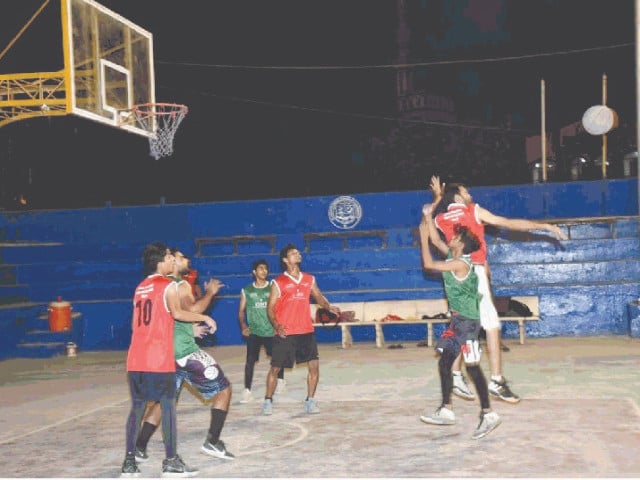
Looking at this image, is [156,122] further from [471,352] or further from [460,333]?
[471,352]

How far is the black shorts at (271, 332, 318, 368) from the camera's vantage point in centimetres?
1057

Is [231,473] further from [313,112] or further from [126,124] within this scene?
[313,112]

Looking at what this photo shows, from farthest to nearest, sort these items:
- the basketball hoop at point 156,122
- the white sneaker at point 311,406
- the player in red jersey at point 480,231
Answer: the basketball hoop at point 156,122
the white sneaker at point 311,406
the player in red jersey at point 480,231

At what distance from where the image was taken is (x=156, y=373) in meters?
7.45

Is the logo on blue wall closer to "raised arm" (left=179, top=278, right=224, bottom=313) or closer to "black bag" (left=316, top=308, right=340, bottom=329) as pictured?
"black bag" (left=316, top=308, right=340, bottom=329)

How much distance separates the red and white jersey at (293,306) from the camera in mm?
10617

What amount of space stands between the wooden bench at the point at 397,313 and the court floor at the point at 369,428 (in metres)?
3.11

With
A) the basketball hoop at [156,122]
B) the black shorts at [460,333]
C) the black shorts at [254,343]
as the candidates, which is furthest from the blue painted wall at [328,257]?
the black shorts at [460,333]

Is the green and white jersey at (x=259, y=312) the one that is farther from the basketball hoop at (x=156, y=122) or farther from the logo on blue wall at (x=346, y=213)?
the logo on blue wall at (x=346, y=213)

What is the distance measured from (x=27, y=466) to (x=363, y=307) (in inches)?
476

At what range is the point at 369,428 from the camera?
30.8ft

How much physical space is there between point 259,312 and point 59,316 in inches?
381

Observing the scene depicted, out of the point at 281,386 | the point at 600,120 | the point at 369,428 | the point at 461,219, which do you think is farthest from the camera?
the point at 600,120

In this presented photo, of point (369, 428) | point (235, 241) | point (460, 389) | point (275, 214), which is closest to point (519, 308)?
point (275, 214)
